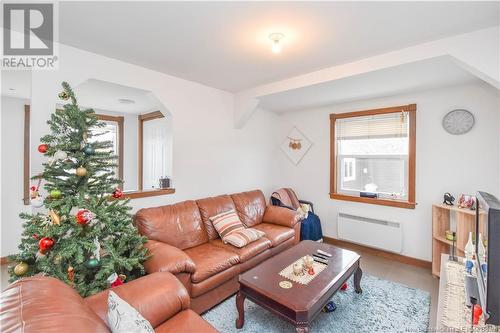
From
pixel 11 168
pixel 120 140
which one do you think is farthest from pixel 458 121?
pixel 11 168

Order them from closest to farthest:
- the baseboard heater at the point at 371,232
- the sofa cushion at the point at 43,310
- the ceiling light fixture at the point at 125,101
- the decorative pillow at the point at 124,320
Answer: the sofa cushion at the point at 43,310
the decorative pillow at the point at 124,320
the baseboard heater at the point at 371,232
the ceiling light fixture at the point at 125,101

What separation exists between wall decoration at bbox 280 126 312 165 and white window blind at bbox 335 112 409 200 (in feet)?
1.83

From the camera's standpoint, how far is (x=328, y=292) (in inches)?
68.9

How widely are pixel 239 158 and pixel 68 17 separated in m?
2.61

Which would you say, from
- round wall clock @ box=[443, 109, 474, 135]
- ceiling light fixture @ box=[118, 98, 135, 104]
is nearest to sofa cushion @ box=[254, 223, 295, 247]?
round wall clock @ box=[443, 109, 474, 135]

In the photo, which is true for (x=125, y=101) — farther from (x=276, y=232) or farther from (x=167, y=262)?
(x=276, y=232)

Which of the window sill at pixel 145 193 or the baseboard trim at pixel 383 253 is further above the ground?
the window sill at pixel 145 193

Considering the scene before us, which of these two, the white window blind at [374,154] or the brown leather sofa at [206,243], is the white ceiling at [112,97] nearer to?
the brown leather sofa at [206,243]

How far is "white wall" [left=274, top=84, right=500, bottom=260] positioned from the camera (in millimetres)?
2588

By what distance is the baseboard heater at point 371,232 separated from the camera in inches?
123

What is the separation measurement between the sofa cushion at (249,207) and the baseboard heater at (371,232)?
1264 mm

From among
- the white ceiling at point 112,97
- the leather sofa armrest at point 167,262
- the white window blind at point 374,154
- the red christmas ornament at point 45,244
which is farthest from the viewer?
the white window blind at point 374,154

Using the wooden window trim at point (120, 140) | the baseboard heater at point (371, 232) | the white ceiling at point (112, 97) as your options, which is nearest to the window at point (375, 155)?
the baseboard heater at point (371, 232)

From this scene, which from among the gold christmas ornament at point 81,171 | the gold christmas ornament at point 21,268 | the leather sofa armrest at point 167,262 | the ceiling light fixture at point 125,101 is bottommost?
the leather sofa armrest at point 167,262
